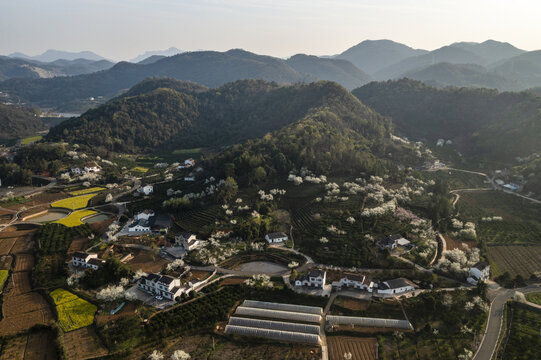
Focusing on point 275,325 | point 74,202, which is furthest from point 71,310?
point 74,202

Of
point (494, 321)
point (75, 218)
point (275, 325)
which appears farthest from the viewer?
point (75, 218)

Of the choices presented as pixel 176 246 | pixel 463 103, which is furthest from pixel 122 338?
pixel 463 103

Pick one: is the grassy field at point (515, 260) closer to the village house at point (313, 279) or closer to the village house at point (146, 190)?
the village house at point (313, 279)

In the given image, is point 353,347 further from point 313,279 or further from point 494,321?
point 494,321

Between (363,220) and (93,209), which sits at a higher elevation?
(363,220)

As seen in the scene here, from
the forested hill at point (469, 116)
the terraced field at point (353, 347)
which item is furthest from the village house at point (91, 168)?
the forested hill at point (469, 116)

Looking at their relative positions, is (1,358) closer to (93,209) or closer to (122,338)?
(122,338)
